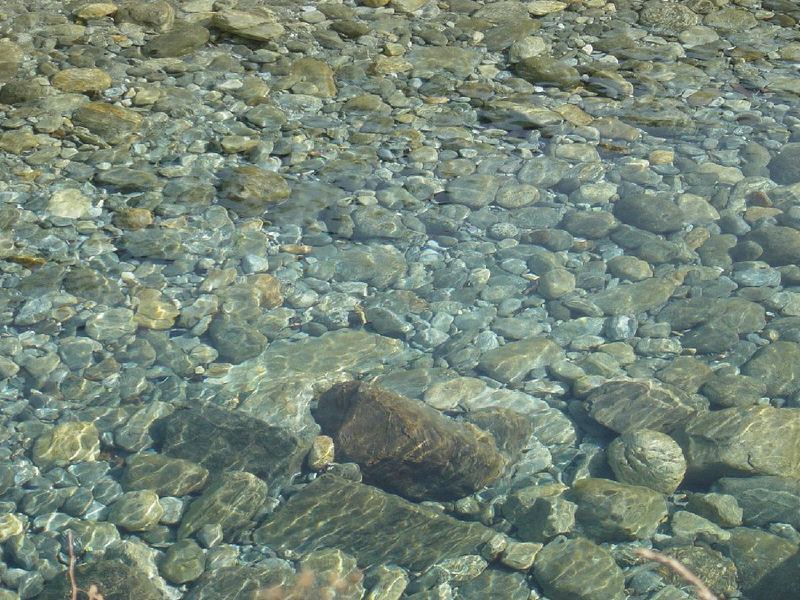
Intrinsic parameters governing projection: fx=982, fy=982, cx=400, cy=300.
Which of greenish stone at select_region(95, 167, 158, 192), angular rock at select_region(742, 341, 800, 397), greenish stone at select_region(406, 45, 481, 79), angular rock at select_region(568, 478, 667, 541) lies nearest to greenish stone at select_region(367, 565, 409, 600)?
angular rock at select_region(568, 478, 667, 541)

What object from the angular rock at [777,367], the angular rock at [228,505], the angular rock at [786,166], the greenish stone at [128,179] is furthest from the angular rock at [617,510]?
the greenish stone at [128,179]

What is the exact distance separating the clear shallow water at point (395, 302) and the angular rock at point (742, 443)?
0.04ft

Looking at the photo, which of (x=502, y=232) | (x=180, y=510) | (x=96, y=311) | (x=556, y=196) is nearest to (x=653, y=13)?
(x=556, y=196)

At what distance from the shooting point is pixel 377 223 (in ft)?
19.2

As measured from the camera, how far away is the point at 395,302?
17.4 feet

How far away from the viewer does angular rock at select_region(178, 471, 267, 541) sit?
13.2ft

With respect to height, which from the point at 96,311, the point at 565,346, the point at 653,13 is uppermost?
the point at 653,13

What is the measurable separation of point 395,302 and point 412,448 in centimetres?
126

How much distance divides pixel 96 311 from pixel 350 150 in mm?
2191

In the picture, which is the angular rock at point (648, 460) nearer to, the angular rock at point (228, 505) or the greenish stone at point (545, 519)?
the greenish stone at point (545, 519)

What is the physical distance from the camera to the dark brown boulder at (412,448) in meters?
4.20

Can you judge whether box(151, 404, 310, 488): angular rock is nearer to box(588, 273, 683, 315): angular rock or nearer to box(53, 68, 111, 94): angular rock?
box(588, 273, 683, 315): angular rock

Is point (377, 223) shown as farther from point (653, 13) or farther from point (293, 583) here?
point (653, 13)

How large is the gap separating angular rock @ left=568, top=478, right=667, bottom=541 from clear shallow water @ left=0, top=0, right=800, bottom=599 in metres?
0.01
